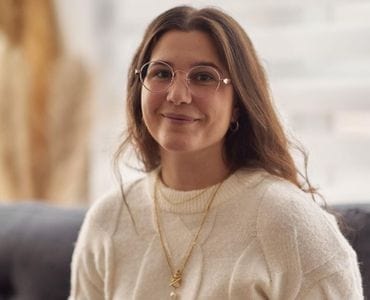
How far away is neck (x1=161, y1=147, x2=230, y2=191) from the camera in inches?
53.6

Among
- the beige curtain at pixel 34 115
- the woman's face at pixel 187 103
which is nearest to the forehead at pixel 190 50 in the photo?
the woman's face at pixel 187 103

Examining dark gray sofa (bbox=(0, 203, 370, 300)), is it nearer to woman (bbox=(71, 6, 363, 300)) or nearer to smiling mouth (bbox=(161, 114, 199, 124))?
woman (bbox=(71, 6, 363, 300))

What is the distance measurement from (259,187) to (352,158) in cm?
82

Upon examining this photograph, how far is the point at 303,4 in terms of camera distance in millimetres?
2068

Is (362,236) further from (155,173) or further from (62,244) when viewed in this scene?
(62,244)

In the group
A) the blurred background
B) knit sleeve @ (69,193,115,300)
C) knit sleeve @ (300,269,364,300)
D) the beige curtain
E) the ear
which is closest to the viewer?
knit sleeve @ (300,269,364,300)

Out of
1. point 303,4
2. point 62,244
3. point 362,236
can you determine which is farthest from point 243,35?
point 303,4

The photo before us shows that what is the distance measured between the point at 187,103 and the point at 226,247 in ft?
0.91

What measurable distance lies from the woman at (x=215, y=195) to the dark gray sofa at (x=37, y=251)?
234 mm

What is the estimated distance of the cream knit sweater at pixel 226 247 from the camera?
1224 millimetres

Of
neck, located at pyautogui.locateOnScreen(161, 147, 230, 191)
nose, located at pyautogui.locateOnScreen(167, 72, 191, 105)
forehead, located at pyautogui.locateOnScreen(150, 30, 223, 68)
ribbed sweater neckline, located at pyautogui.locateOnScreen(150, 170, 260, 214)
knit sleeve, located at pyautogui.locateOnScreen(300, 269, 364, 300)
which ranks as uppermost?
forehead, located at pyautogui.locateOnScreen(150, 30, 223, 68)

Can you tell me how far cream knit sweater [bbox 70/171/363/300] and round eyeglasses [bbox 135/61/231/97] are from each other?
20 cm

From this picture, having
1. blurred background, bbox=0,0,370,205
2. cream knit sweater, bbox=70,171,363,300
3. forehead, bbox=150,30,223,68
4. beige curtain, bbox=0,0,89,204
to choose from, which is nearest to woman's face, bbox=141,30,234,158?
forehead, bbox=150,30,223,68

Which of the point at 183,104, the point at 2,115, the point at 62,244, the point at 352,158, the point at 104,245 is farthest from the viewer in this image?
the point at 2,115
